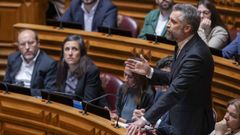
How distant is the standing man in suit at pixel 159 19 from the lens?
8.13 ft

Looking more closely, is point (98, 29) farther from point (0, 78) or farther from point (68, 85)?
point (0, 78)

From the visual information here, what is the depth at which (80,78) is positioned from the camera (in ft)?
6.84

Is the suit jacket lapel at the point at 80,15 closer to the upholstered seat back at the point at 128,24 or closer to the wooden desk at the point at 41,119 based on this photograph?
the upholstered seat back at the point at 128,24

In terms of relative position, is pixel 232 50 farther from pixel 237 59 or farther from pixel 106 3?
pixel 106 3

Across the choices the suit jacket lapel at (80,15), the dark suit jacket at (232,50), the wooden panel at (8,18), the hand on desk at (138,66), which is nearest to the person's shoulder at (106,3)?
the suit jacket lapel at (80,15)

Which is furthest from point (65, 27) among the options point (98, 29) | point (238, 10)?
point (238, 10)

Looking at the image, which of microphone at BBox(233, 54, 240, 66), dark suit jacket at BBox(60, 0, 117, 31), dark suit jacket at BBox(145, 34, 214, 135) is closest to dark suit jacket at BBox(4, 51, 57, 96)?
dark suit jacket at BBox(60, 0, 117, 31)

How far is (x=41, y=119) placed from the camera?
74.9 inches

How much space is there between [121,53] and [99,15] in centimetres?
33

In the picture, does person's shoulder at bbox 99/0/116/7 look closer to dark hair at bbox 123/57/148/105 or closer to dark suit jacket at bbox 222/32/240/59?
dark suit jacket at bbox 222/32/240/59

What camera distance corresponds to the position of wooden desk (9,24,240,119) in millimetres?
2012

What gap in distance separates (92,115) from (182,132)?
0.36 m

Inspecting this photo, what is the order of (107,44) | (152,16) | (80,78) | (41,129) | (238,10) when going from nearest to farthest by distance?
(41,129) → (80,78) → (107,44) → (152,16) → (238,10)

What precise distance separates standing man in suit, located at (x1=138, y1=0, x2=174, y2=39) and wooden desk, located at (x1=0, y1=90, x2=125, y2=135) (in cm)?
77
